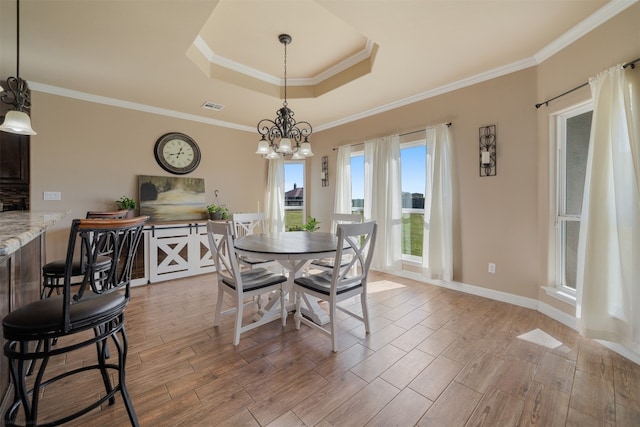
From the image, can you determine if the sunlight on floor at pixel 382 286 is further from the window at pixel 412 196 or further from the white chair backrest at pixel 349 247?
the white chair backrest at pixel 349 247

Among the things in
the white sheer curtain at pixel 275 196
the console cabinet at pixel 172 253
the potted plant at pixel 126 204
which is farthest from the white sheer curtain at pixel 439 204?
the potted plant at pixel 126 204

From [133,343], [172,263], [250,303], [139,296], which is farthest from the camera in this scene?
[172,263]

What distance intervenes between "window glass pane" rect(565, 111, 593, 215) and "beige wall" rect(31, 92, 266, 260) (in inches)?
193

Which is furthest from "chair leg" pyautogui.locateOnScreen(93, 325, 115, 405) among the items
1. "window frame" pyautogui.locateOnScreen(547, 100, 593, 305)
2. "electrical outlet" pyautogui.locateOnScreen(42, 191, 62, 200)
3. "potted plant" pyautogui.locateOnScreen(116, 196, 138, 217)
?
"window frame" pyautogui.locateOnScreen(547, 100, 593, 305)

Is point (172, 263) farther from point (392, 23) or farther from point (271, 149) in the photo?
point (392, 23)

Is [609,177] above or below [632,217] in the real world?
above

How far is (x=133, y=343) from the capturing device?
2234 millimetres

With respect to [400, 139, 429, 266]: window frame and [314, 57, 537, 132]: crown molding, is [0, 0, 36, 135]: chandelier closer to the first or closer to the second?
[314, 57, 537, 132]: crown molding

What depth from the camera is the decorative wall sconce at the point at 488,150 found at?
310 cm

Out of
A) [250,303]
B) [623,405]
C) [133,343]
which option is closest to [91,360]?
[133,343]

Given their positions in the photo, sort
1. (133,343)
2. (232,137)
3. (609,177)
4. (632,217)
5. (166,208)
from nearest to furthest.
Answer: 1. (632,217)
2. (609,177)
3. (133,343)
4. (166,208)
5. (232,137)

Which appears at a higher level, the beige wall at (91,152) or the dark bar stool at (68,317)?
the beige wall at (91,152)

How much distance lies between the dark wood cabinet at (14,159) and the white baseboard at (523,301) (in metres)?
5.20

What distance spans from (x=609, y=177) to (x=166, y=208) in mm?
5208
